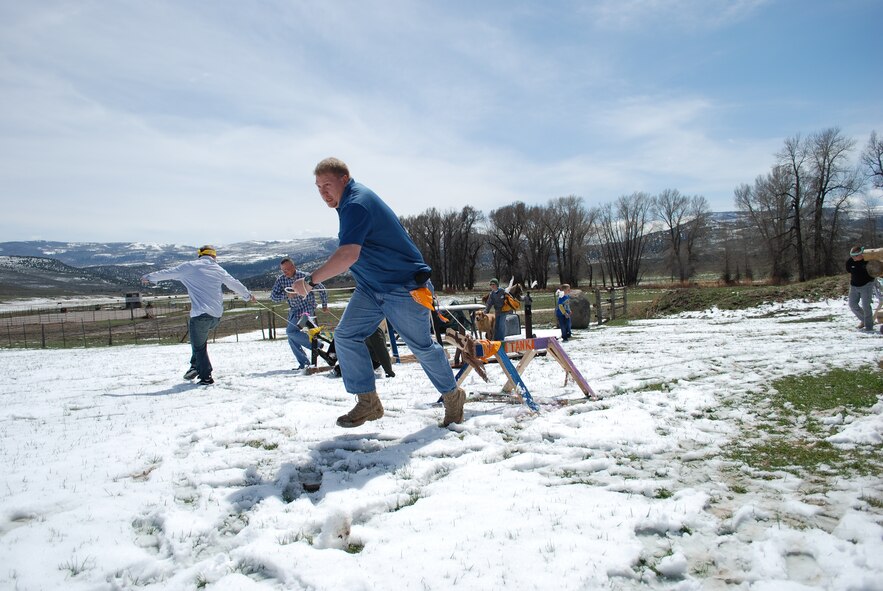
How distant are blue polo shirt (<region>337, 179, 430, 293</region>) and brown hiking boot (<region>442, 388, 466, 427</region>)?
3.55 feet

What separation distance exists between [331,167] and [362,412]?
2090mm

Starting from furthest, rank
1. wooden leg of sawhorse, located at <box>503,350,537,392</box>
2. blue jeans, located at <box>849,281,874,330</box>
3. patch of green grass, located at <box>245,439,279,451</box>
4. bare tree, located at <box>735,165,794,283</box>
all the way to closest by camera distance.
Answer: bare tree, located at <box>735,165,794,283</box> < blue jeans, located at <box>849,281,874,330</box> < wooden leg of sawhorse, located at <box>503,350,537,392</box> < patch of green grass, located at <box>245,439,279,451</box>

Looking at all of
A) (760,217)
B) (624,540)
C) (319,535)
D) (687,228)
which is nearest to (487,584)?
(624,540)

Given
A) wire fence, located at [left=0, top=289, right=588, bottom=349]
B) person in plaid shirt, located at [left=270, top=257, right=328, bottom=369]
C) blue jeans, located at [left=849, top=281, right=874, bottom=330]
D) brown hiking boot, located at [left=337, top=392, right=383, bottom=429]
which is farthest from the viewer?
wire fence, located at [left=0, top=289, right=588, bottom=349]

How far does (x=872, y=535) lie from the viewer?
2.25 m

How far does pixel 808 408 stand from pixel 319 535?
4.64m

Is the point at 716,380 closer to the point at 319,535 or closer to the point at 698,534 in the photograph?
the point at 698,534

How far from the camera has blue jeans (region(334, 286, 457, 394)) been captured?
4.09 m

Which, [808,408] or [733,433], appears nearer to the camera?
[733,433]

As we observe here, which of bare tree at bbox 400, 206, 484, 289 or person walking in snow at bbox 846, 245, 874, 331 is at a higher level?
bare tree at bbox 400, 206, 484, 289

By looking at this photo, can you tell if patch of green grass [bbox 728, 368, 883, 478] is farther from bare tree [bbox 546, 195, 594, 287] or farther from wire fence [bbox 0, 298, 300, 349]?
bare tree [bbox 546, 195, 594, 287]

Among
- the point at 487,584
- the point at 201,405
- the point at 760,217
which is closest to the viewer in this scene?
the point at 487,584

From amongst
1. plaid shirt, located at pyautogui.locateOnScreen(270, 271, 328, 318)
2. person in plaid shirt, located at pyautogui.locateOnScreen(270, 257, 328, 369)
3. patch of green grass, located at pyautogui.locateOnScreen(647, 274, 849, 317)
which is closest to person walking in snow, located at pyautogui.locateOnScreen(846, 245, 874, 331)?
patch of green grass, located at pyautogui.locateOnScreen(647, 274, 849, 317)

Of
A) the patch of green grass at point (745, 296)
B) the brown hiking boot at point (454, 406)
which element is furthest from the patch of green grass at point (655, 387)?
the patch of green grass at point (745, 296)
